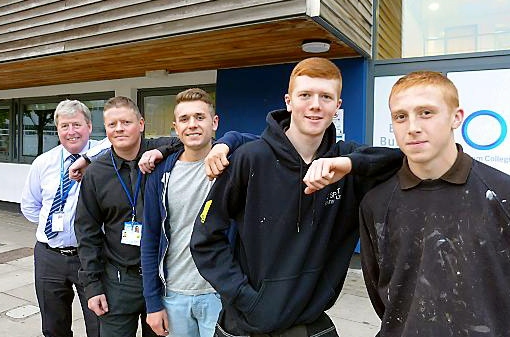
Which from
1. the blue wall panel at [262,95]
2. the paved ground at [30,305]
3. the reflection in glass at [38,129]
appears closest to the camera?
the paved ground at [30,305]

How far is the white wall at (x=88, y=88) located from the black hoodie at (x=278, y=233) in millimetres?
5484

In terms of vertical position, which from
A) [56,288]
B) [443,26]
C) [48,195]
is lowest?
[56,288]

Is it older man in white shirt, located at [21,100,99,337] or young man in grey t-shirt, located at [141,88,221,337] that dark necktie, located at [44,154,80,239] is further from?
young man in grey t-shirt, located at [141,88,221,337]

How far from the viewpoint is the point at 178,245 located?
2.28 meters

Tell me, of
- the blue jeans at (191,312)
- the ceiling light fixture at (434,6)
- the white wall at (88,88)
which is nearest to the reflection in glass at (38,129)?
the white wall at (88,88)

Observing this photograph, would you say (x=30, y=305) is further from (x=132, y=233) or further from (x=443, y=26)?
(x=443, y=26)

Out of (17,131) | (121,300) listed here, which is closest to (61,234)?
(121,300)

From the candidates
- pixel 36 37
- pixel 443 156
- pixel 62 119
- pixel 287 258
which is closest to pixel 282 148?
pixel 287 258

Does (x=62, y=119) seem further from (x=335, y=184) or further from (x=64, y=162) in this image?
(x=335, y=184)

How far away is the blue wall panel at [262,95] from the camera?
5523mm

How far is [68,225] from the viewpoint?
2.95 metres

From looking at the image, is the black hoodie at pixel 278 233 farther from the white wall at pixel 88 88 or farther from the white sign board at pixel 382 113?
the white wall at pixel 88 88

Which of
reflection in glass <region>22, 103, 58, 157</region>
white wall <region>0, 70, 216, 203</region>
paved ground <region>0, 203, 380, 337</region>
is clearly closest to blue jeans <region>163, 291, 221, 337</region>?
paved ground <region>0, 203, 380, 337</region>

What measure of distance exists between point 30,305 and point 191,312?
333 cm
